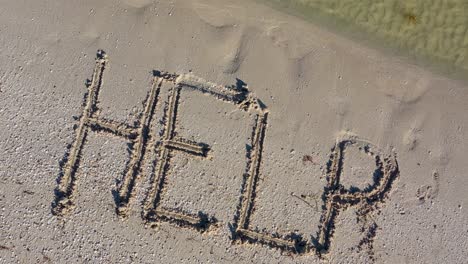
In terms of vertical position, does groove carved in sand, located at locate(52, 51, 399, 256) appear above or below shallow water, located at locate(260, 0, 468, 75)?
below

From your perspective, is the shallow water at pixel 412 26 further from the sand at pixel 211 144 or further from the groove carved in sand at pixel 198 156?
the groove carved in sand at pixel 198 156

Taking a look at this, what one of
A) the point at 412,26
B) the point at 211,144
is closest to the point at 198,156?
the point at 211,144

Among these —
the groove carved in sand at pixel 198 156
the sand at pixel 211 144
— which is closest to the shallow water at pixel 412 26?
the sand at pixel 211 144

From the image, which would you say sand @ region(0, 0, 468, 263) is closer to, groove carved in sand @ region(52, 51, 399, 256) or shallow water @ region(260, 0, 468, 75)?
groove carved in sand @ region(52, 51, 399, 256)

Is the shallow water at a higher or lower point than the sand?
higher

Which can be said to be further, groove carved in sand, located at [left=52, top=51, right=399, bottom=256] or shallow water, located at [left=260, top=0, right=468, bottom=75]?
shallow water, located at [left=260, top=0, right=468, bottom=75]

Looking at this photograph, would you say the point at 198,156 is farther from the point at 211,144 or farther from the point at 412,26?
the point at 412,26

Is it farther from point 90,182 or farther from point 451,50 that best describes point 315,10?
point 90,182

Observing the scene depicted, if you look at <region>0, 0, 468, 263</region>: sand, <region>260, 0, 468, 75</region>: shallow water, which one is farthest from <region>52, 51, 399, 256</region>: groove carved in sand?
<region>260, 0, 468, 75</region>: shallow water
